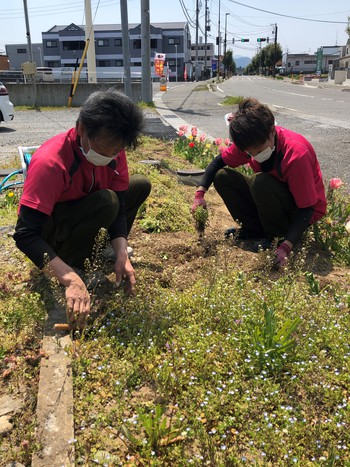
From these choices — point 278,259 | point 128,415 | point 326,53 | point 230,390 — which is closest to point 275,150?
point 278,259

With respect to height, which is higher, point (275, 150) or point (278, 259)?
point (275, 150)

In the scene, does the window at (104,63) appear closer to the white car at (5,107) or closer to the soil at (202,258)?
the white car at (5,107)

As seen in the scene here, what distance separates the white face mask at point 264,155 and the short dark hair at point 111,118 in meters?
1.11

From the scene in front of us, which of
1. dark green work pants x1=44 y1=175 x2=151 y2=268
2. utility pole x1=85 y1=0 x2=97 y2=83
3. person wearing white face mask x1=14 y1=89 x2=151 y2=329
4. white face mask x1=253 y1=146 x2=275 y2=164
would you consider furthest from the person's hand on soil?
utility pole x1=85 y1=0 x2=97 y2=83

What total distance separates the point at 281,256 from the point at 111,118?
59.1 inches

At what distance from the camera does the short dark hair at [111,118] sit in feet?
7.29

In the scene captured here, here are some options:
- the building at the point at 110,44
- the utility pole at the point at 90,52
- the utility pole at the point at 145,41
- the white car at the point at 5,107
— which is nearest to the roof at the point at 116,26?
the building at the point at 110,44

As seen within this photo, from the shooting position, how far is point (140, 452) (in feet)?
5.46

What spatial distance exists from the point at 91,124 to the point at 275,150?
1.48m

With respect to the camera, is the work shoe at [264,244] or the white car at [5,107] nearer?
the work shoe at [264,244]

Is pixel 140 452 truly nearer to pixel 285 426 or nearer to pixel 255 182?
pixel 285 426

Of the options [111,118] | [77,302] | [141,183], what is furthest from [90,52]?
[77,302]

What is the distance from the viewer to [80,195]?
107 inches

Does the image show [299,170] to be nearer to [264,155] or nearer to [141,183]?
[264,155]
